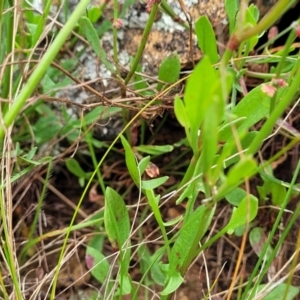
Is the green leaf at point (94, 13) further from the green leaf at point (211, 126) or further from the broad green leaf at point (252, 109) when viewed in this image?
the green leaf at point (211, 126)

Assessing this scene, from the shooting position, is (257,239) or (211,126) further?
(257,239)

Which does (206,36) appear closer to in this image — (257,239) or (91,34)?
(91,34)

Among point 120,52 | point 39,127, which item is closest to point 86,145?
point 39,127

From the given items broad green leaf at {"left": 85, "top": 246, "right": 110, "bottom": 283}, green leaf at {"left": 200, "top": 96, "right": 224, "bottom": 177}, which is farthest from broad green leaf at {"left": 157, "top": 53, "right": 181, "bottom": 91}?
green leaf at {"left": 200, "top": 96, "right": 224, "bottom": 177}

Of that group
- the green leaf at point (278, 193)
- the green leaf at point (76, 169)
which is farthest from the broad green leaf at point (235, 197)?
the green leaf at point (76, 169)

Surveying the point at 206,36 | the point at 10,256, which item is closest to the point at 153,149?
the point at 206,36

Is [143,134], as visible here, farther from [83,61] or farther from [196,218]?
[196,218]

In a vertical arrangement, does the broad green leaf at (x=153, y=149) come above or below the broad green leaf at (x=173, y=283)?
above
